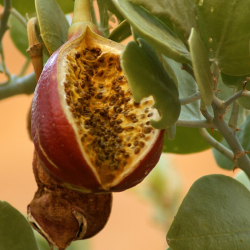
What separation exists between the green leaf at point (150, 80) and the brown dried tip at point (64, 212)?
4.9 inches

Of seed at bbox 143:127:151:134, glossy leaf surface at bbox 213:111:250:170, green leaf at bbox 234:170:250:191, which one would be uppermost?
seed at bbox 143:127:151:134

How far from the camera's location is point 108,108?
0.44 m

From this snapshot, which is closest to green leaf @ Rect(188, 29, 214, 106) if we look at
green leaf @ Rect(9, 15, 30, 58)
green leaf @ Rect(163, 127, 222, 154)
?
green leaf @ Rect(163, 127, 222, 154)

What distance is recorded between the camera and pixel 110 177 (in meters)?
0.41

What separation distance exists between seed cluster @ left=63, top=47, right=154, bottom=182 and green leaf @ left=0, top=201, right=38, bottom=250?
0.48 ft

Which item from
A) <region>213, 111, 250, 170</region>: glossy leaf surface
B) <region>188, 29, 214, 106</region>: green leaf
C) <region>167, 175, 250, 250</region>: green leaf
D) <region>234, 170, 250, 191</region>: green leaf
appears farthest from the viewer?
<region>234, 170, 250, 191</region>: green leaf

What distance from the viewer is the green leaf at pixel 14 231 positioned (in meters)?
0.50

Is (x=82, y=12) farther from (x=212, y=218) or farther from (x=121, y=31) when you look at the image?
(x=212, y=218)

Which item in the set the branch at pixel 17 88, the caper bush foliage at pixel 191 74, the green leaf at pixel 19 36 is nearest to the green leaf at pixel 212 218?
the caper bush foliage at pixel 191 74

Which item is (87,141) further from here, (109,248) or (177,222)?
(109,248)

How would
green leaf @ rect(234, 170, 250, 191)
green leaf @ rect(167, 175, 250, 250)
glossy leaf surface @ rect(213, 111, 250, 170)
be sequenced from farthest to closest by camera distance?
green leaf @ rect(234, 170, 250, 191)
glossy leaf surface @ rect(213, 111, 250, 170)
green leaf @ rect(167, 175, 250, 250)

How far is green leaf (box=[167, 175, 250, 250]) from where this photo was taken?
438 mm

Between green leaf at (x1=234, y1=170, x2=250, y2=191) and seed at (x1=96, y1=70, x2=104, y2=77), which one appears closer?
seed at (x1=96, y1=70, x2=104, y2=77)

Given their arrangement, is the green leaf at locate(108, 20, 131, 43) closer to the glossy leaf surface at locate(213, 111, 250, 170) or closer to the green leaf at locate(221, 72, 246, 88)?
the green leaf at locate(221, 72, 246, 88)
